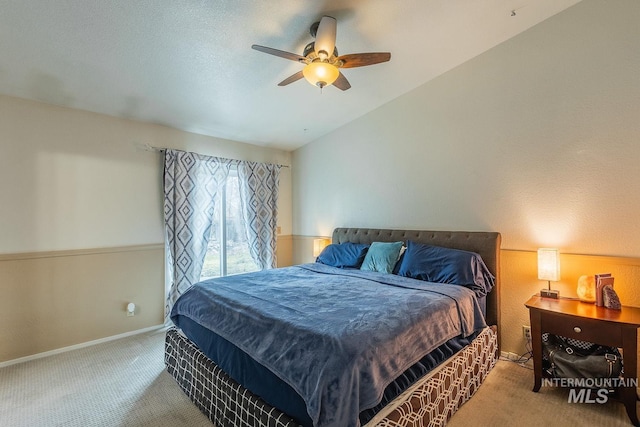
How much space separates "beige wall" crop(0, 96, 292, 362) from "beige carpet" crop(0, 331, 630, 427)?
0.45 meters

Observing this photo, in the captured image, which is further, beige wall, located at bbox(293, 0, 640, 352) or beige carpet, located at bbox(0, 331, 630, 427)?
beige wall, located at bbox(293, 0, 640, 352)

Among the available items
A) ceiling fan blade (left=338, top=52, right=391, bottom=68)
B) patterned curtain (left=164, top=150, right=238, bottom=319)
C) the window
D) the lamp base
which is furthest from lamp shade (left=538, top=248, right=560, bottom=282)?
patterned curtain (left=164, top=150, right=238, bottom=319)

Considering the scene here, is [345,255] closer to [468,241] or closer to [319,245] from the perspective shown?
[319,245]

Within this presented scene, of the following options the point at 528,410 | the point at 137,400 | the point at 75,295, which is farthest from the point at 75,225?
the point at 528,410

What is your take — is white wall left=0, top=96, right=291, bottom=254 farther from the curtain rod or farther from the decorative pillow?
the decorative pillow

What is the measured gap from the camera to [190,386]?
207cm

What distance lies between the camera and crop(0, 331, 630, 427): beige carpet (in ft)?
6.08

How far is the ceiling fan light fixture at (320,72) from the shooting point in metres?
2.00

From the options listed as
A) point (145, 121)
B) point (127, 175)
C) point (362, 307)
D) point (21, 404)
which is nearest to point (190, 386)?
point (21, 404)

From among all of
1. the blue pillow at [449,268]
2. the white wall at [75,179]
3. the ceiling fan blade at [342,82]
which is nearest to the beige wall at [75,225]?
the white wall at [75,179]

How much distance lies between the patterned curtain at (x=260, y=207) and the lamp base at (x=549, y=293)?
11.2ft

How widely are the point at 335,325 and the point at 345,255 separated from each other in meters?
1.99

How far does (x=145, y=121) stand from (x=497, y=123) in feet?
12.9

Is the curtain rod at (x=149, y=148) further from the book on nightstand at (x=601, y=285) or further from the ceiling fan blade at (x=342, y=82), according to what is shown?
the book on nightstand at (x=601, y=285)
